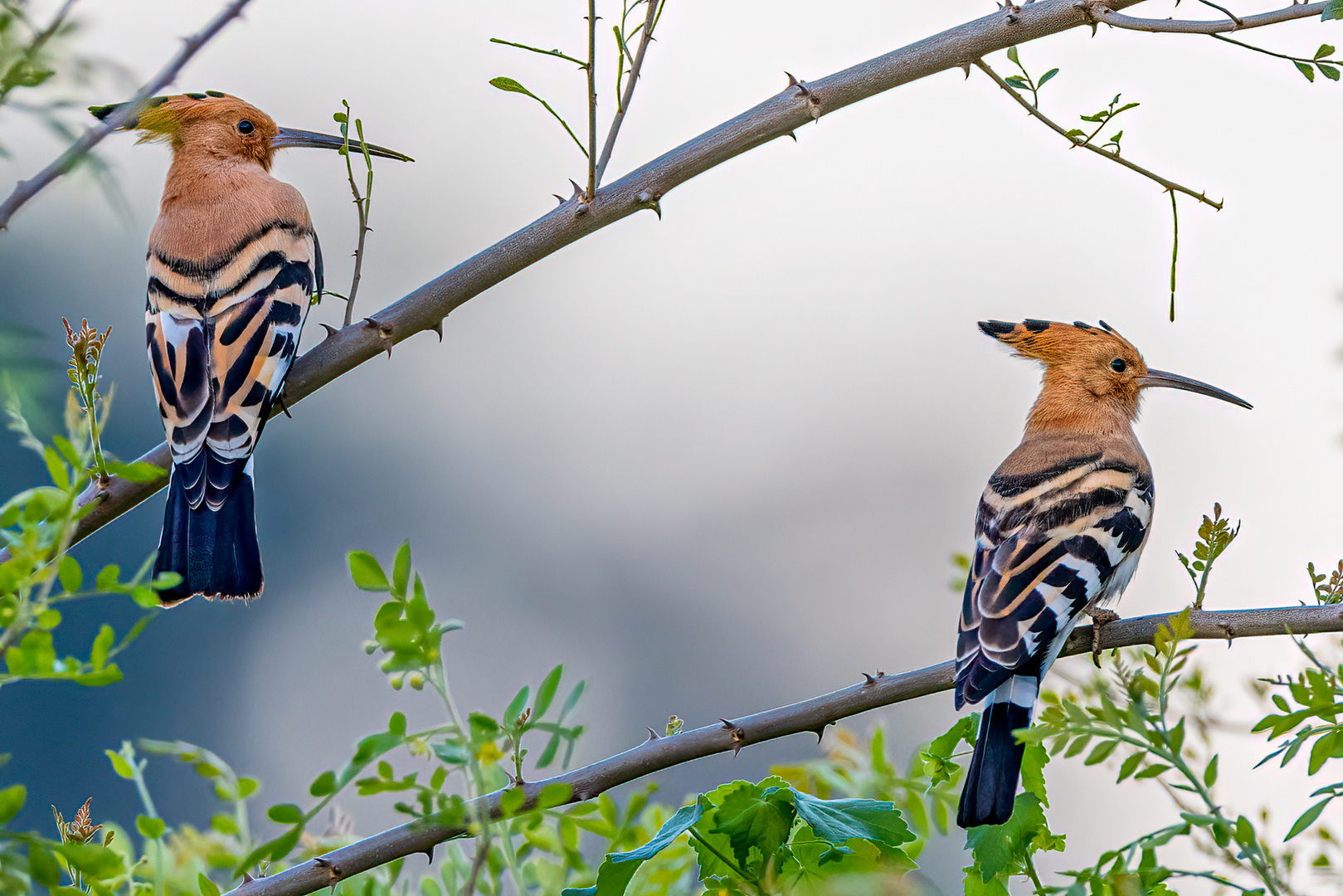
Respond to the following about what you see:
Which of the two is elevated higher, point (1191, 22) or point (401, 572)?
point (1191, 22)

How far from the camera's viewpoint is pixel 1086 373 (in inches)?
121

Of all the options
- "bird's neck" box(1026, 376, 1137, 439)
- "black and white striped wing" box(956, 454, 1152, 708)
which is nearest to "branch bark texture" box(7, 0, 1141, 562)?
"black and white striped wing" box(956, 454, 1152, 708)

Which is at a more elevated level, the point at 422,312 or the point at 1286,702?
the point at 422,312

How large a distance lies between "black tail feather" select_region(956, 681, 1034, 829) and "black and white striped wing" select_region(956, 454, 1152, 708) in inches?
3.7

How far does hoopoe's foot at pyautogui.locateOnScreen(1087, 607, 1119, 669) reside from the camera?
2.17 m

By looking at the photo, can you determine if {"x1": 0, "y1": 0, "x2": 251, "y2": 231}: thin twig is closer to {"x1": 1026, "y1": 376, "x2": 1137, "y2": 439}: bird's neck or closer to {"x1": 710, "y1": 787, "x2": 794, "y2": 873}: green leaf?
{"x1": 710, "y1": 787, "x2": 794, "y2": 873}: green leaf

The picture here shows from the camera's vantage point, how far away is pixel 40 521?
92 cm

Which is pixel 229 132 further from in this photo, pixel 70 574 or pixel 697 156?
pixel 70 574

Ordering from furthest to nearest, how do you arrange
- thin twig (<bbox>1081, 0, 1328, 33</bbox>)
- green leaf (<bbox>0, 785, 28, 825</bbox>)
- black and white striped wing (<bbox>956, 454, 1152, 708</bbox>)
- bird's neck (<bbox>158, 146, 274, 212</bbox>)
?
bird's neck (<bbox>158, 146, 274, 212</bbox>) < black and white striped wing (<bbox>956, 454, 1152, 708</bbox>) < thin twig (<bbox>1081, 0, 1328, 33</bbox>) < green leaf (<bbox>0, 785, 28, 825</bbox>)

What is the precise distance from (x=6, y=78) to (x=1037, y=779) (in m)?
1.05

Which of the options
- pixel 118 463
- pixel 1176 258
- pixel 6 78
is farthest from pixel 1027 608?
pixel 6 78

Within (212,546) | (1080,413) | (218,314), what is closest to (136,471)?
(212,546)

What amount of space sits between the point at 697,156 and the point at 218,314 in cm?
109

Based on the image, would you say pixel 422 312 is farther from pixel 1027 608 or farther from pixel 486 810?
pixel 1027 608
